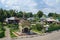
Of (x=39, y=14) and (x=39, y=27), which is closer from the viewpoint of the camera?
(x=39, y=27)

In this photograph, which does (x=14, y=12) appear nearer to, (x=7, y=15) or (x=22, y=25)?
(x=7, y=15)

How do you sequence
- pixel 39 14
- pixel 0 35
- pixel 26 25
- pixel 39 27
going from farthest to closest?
pixel 39 14, pixel 39 27, pixel 26 25, pixel 0 35

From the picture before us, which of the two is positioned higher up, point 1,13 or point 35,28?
point 1,13

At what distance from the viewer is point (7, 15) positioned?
90.3m

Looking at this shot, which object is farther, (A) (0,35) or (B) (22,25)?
(B) (22,25)

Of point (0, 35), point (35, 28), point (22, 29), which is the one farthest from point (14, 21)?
point (0, 35)

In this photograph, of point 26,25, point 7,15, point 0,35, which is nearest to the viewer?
point 0,35

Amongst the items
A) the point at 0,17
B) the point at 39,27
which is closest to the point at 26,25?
the point at 39,27

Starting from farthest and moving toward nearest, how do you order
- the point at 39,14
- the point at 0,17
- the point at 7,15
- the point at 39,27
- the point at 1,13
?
the point at 39,14, the point at 7,15, the point at 1,13, the point at 0,17, the point at 39,27

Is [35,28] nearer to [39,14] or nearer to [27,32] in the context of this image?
[27,32]

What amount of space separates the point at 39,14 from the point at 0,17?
41.0m

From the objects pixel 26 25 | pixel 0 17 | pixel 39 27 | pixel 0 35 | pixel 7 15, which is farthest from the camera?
pixel 7 15

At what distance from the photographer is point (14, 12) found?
93.8 meters

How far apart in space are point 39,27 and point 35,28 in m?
2.82
